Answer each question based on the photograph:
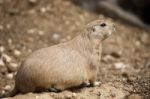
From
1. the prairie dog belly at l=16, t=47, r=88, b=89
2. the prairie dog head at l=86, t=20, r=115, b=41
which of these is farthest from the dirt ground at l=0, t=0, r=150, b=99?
the prairie dog belly at l=16, t=47, r=88, b=89

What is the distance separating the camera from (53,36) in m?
9.98

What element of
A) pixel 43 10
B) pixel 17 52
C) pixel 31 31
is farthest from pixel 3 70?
pixel 43 10

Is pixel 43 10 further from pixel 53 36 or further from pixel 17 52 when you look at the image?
pixel 17 52

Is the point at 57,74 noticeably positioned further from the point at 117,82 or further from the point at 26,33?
the point at 26,33

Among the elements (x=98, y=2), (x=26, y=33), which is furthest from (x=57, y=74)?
(x=98, y=2)

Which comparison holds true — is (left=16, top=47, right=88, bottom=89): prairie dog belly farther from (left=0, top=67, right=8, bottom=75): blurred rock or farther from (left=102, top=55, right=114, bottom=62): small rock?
(left=102, top=55, right=114, bottom=62): small rock

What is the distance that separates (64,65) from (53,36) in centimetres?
413

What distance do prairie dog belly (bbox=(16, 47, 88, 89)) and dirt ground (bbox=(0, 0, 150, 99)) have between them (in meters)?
1.43

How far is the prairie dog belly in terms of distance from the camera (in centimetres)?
575

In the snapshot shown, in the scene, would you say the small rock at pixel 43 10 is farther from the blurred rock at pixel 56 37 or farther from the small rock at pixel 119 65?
the small rock at pixel 119 65

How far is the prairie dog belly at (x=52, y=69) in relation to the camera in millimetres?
5750

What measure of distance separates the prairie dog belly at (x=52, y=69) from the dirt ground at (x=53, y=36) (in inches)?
56.4

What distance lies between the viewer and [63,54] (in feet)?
19.7

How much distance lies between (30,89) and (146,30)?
6376 millimetres
